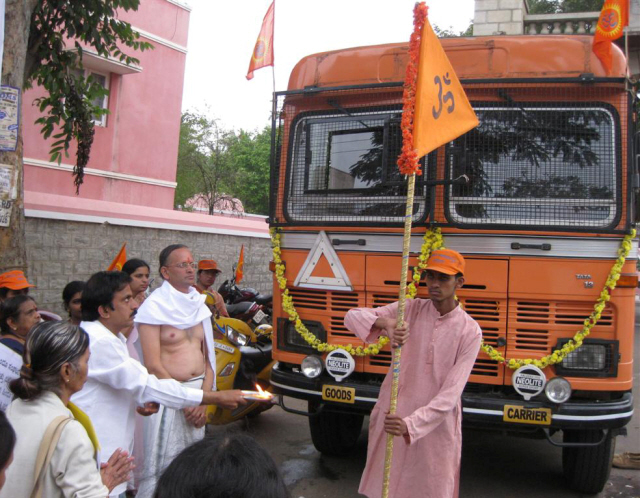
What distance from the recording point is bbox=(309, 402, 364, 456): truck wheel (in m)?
→ 5.00

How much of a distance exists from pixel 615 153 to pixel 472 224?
41.7 inches

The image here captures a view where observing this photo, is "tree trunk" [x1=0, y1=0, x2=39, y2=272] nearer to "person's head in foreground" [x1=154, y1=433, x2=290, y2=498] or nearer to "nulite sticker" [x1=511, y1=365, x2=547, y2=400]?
"nulite sticker" [x1=511, y1=365, x2=547, y2=400]

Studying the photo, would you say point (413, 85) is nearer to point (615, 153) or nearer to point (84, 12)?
point (615, 153)

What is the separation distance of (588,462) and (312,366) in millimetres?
2022

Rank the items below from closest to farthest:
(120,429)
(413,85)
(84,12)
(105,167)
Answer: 1. (120,429)
2. (413,85)
3. (84,12)
4. (105,167)

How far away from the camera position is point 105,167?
13281 millimetres

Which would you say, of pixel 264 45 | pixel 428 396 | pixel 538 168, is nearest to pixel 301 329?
pixel 428 396

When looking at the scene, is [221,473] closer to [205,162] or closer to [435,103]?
[435,103]

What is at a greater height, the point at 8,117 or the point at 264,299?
the point at 8,117

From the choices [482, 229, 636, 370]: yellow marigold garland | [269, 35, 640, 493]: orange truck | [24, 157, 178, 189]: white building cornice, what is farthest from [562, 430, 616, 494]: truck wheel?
[24, 157, 178, 189]: white building cornice

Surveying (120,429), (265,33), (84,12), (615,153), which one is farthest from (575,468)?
(84,12)

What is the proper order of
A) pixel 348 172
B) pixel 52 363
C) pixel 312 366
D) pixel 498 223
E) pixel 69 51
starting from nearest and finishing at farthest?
pixel 52 363, pixel 498 223, pixel 312 366, pixel 348 172, pixel 69 51

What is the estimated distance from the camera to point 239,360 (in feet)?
17.7

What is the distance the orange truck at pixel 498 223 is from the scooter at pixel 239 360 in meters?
0.69
